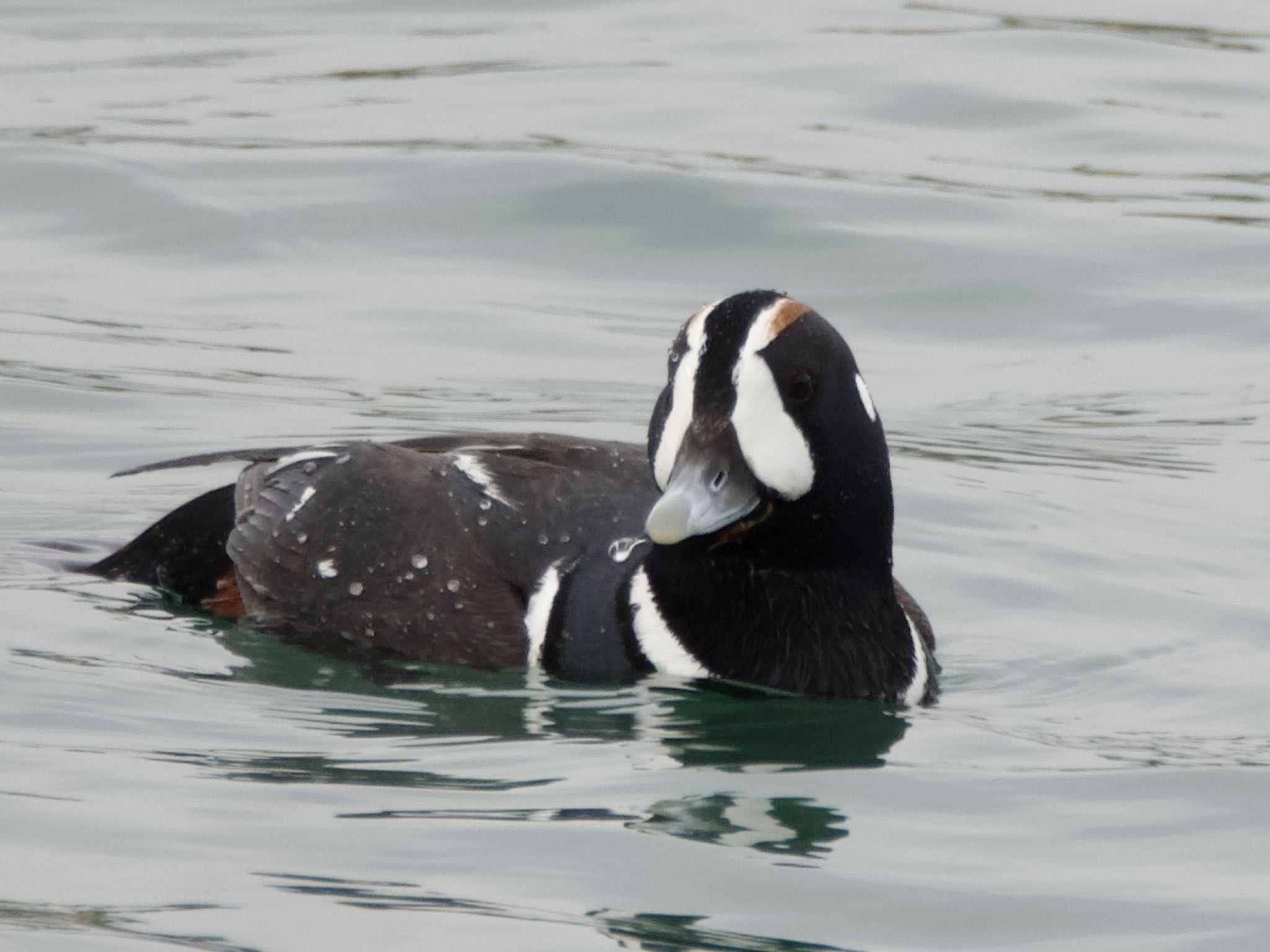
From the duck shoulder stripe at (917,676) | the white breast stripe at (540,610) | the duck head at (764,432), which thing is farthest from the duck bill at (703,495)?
the duck shoulder stripe at (917,676)

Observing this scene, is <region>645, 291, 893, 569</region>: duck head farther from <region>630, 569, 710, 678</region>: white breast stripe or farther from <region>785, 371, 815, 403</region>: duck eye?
<region>630, 569, 710, 678</region>: white breast stripe

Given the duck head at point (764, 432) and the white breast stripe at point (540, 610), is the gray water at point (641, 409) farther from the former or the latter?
the duck head at point (764, 432)

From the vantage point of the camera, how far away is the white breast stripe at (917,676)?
650cm

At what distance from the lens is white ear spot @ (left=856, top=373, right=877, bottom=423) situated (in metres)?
6.21

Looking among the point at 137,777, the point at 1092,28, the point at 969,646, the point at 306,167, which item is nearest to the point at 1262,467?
the point at 969,646

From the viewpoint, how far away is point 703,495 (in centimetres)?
600

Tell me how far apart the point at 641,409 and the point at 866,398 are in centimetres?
351

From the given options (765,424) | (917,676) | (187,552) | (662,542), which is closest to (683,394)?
(765,424)

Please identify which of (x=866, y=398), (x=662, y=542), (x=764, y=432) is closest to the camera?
(x=662, y=542)

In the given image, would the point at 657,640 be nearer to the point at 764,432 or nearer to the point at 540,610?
the point at 540,610

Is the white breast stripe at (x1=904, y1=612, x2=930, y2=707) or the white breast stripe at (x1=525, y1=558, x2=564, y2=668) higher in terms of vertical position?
the white breast stripe at (x1=525, y1=558, x2=564, y2=668)

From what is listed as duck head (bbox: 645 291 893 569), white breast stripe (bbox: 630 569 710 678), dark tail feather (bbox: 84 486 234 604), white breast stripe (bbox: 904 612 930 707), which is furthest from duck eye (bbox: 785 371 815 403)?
dark tail feather (bbox: 84 486 234 604)

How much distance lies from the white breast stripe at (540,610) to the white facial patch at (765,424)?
640 mm

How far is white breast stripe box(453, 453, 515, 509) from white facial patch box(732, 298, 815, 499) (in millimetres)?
743
